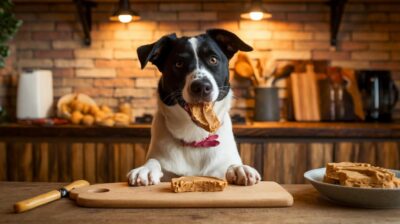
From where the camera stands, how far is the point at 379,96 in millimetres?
3264

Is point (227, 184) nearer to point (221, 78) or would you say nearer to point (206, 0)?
point (221, 78)

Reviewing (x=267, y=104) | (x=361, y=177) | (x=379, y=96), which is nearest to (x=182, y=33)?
(x=267, y=104)

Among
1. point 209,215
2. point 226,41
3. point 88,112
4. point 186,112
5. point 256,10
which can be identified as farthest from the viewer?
point 88,112

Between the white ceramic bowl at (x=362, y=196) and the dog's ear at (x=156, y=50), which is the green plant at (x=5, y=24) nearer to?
the dog's ear at (x=156, y=50)

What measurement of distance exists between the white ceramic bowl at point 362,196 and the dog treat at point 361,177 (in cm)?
3

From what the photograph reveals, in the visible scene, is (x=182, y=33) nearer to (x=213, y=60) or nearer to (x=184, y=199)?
(x=213, y=60)

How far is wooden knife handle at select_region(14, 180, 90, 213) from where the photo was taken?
1188mm

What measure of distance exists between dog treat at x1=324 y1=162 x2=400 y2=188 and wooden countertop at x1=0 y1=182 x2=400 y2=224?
0.07m

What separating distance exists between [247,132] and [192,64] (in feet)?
3.81

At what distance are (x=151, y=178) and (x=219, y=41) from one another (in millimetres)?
725

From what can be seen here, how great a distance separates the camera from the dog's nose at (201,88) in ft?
5.27

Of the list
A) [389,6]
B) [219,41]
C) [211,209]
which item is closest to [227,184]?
[211,209]

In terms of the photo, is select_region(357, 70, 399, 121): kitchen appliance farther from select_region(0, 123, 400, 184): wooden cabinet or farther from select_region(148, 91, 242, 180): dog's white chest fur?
select_region(148, 91, 242, 180): dog's white chest fur

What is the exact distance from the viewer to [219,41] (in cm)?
192
